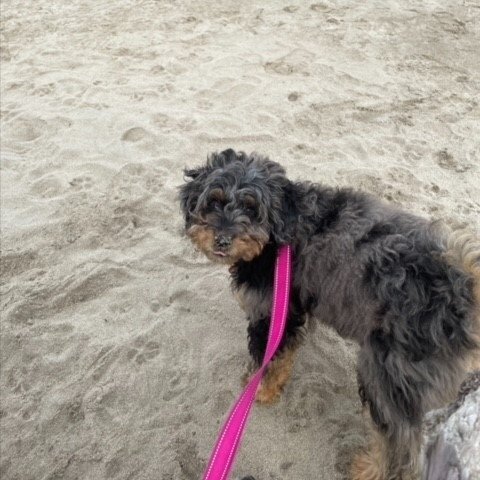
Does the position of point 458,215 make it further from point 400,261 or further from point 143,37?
point 143,37

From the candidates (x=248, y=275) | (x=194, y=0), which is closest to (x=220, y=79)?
(x=194, y=0)

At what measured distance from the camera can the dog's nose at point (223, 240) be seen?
2.75 m

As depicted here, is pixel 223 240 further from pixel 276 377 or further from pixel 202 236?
pixel 276 377

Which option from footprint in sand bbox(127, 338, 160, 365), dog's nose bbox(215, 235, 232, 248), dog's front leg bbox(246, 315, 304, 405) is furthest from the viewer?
footprint in sand bbox(127, 338, 160, 365)

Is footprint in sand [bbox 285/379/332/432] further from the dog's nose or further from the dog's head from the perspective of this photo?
the dog's nose

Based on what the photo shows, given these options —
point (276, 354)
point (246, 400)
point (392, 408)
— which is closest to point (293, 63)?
point (276, 354)

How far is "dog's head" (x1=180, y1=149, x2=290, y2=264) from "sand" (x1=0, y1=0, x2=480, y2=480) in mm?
1152

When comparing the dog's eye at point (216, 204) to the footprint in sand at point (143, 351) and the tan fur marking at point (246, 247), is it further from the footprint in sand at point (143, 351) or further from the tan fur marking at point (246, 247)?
the footprint in sand at point (143, 351)

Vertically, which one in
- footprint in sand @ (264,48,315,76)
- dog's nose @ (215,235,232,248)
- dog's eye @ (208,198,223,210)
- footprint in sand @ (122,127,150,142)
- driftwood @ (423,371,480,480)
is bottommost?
footprint in sand @ (122,127,150,142)

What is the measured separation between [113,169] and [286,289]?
293cm

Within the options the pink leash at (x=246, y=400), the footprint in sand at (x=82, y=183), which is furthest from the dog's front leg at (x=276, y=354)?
the footprint in sand at (x=82, y=183)

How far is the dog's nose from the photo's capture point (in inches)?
108

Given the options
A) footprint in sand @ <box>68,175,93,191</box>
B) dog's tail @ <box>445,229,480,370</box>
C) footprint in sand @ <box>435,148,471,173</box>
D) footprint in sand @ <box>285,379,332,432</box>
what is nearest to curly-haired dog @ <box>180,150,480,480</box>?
dog's tail @ <box>445,229,480,370</box>

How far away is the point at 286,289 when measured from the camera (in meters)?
2.78
